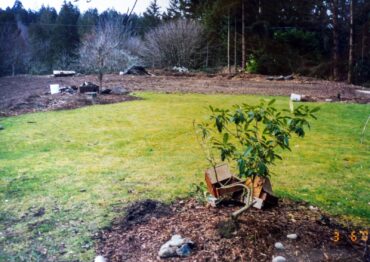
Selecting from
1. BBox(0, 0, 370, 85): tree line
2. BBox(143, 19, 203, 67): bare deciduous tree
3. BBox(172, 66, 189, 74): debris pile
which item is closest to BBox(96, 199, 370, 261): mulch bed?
BBox(0, 0, 370, 85): tree line

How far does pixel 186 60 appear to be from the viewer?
906 inches

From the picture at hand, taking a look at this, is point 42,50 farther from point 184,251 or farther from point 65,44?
point 184,251

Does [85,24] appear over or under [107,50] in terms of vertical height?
over

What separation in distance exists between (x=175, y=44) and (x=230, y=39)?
337 cm

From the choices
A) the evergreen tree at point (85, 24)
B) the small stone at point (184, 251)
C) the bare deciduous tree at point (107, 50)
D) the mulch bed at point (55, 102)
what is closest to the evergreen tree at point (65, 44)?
the evergreen tree at point (85, 24)

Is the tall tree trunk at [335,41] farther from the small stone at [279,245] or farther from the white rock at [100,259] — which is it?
the white rock at [100,259]

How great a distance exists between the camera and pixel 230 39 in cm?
2253

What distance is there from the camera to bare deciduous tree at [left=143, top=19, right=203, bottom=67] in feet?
73.0

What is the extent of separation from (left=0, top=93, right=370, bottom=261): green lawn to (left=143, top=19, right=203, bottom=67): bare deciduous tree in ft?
50.0

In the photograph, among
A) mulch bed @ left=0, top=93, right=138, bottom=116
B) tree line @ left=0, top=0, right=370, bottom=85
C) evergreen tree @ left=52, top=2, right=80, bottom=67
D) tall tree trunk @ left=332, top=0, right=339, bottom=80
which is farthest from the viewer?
evergreen tree @ left=52, top=2, right=80, bottom=67

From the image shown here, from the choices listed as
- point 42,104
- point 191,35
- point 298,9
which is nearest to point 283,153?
Answer: point 42,104

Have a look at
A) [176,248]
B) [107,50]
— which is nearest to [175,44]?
[107,50]

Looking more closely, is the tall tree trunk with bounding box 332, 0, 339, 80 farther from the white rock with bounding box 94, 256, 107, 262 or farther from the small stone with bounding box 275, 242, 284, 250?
the white rock with bounding box 94, 256, 107, 262

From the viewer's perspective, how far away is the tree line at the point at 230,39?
1980 centimetres
